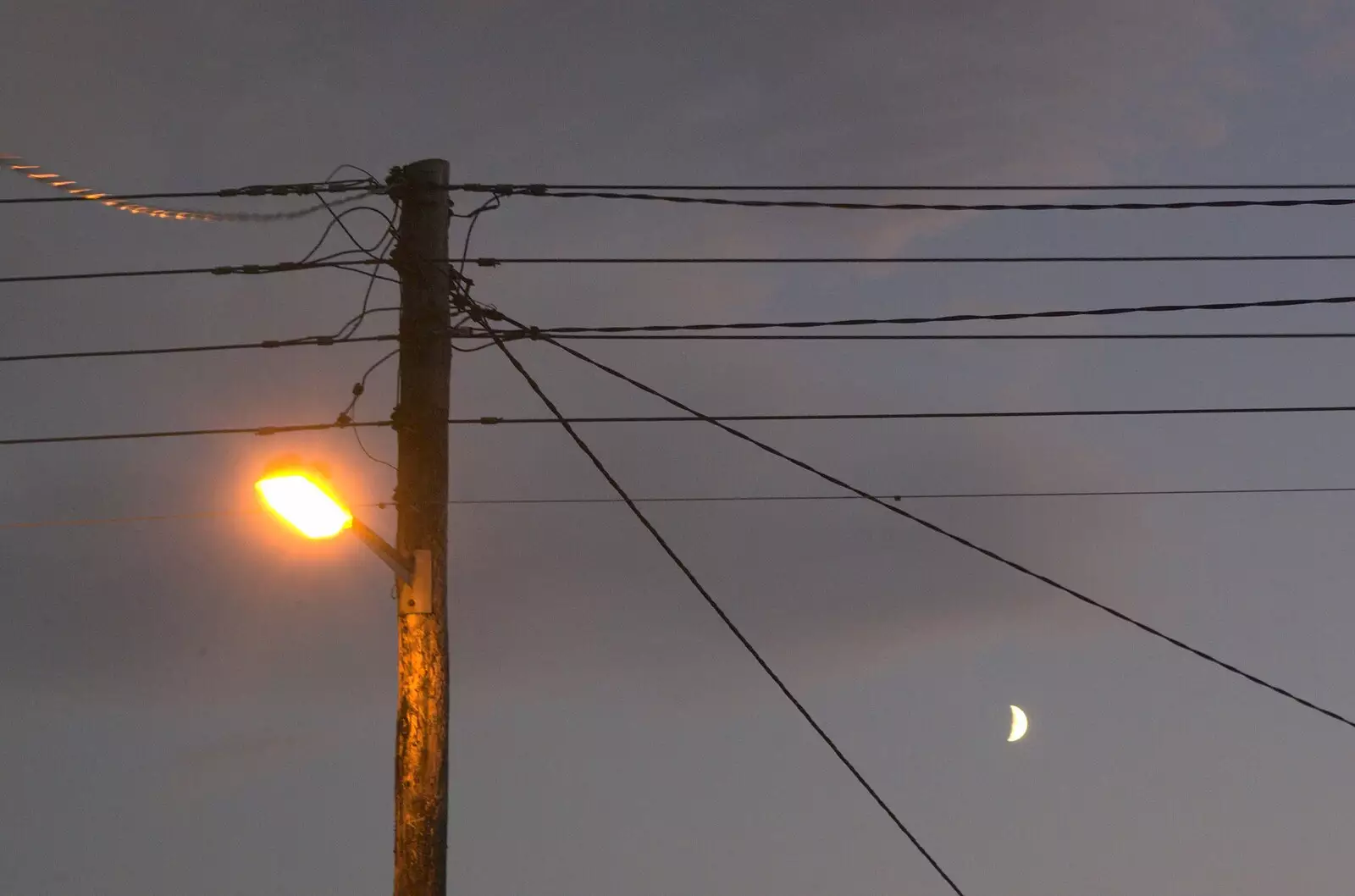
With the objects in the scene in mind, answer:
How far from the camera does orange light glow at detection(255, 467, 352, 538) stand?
8.23 meters

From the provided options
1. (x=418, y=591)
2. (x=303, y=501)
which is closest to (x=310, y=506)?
(x=303, y=501)

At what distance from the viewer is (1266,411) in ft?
38.8

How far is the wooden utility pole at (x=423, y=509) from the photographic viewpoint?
906 centimetres

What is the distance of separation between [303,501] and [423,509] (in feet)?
4.18

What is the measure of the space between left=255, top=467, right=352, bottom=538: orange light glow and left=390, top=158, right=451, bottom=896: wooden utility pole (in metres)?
0.97

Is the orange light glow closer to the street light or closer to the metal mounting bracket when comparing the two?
the street light

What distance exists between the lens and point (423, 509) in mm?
9508

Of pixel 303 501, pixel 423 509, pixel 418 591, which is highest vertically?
pixel 423 509

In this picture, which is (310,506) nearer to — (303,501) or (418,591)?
(303,501)

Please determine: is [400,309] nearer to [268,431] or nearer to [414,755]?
[268,431]

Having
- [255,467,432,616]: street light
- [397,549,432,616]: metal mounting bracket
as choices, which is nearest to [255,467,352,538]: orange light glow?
[255,467,432,616]: street light

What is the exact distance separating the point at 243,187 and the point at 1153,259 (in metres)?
7.11

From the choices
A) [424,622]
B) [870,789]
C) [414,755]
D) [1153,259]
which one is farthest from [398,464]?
[1153,259]

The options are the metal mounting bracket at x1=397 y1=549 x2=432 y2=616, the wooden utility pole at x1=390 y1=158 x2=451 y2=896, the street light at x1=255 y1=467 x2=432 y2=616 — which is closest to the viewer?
the street light at x1=255 y1=467 x2=432 y2=616
